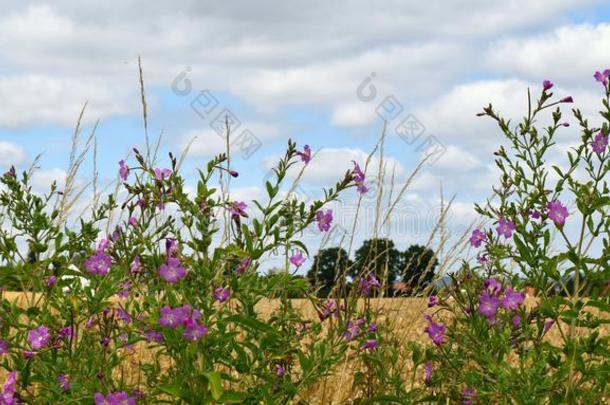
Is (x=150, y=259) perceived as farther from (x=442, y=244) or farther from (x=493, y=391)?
(x=442, y=244)

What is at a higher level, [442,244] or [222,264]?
[442,244]

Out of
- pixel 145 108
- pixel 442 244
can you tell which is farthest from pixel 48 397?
pixel 442 244

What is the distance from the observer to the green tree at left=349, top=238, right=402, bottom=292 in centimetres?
411

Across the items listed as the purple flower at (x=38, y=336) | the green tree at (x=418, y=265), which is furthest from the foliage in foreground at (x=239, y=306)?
the green tree at (x=418, y=265)

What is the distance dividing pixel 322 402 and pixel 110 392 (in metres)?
1.36

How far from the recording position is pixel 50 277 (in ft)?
9.16

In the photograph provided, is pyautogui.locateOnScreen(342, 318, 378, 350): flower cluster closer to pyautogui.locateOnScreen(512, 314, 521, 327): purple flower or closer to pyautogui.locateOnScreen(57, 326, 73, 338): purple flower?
pyautogui.locateOnScreen(512, 314, 521, 327): purple flower

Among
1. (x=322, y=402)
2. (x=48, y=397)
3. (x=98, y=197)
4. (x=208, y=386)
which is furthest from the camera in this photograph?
(x=98, y=197)

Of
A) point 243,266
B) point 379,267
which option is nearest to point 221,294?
point 243,266

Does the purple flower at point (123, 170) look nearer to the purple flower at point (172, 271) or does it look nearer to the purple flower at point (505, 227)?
the purple flower at point (172, 271)

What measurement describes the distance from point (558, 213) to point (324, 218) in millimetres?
810

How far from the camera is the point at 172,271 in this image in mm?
2113

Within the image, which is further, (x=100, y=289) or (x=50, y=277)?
(x=50, y=277)

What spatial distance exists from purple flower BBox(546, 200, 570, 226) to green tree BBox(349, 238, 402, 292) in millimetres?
858
